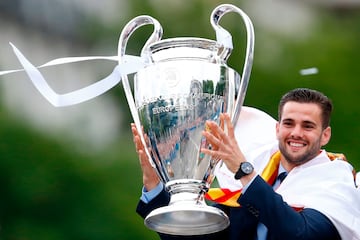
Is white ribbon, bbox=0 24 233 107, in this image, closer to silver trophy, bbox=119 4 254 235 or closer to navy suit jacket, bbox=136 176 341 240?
silver trophy, bbox=119 4 254 235

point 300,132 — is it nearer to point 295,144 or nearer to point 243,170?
point 295,144

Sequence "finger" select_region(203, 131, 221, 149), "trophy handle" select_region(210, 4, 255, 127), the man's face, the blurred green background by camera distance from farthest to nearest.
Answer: the blurred green background → the man's face → "trophy handle" select_region(210, 4, 255, 127) → "finger" select_region(203, 131, 221, 149)

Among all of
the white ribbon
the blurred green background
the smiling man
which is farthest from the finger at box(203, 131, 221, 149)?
the blurred green background

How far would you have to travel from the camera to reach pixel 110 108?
278 inches

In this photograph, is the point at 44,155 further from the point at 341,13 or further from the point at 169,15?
the point at 341,13

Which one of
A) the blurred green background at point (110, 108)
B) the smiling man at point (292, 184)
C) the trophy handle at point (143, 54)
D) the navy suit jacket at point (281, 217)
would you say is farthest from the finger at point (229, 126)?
the blurred green background at point (110, 108)

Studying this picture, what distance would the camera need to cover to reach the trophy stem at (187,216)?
371 cm

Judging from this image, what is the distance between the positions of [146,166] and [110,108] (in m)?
Answer: 3.14

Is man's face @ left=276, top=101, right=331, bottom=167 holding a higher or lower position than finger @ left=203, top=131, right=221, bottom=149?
lower

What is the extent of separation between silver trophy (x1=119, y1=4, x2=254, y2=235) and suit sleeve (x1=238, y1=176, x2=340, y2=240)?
0.08 metres

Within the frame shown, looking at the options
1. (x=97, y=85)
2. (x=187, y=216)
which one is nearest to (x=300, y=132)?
(x=187, y=216)

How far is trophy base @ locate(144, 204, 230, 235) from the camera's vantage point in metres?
3.71

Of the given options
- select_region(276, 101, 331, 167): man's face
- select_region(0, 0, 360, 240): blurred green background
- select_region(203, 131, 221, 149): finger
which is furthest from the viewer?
select_region(0, 0, 360, 240): blurred green background

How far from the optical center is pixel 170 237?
400cm
